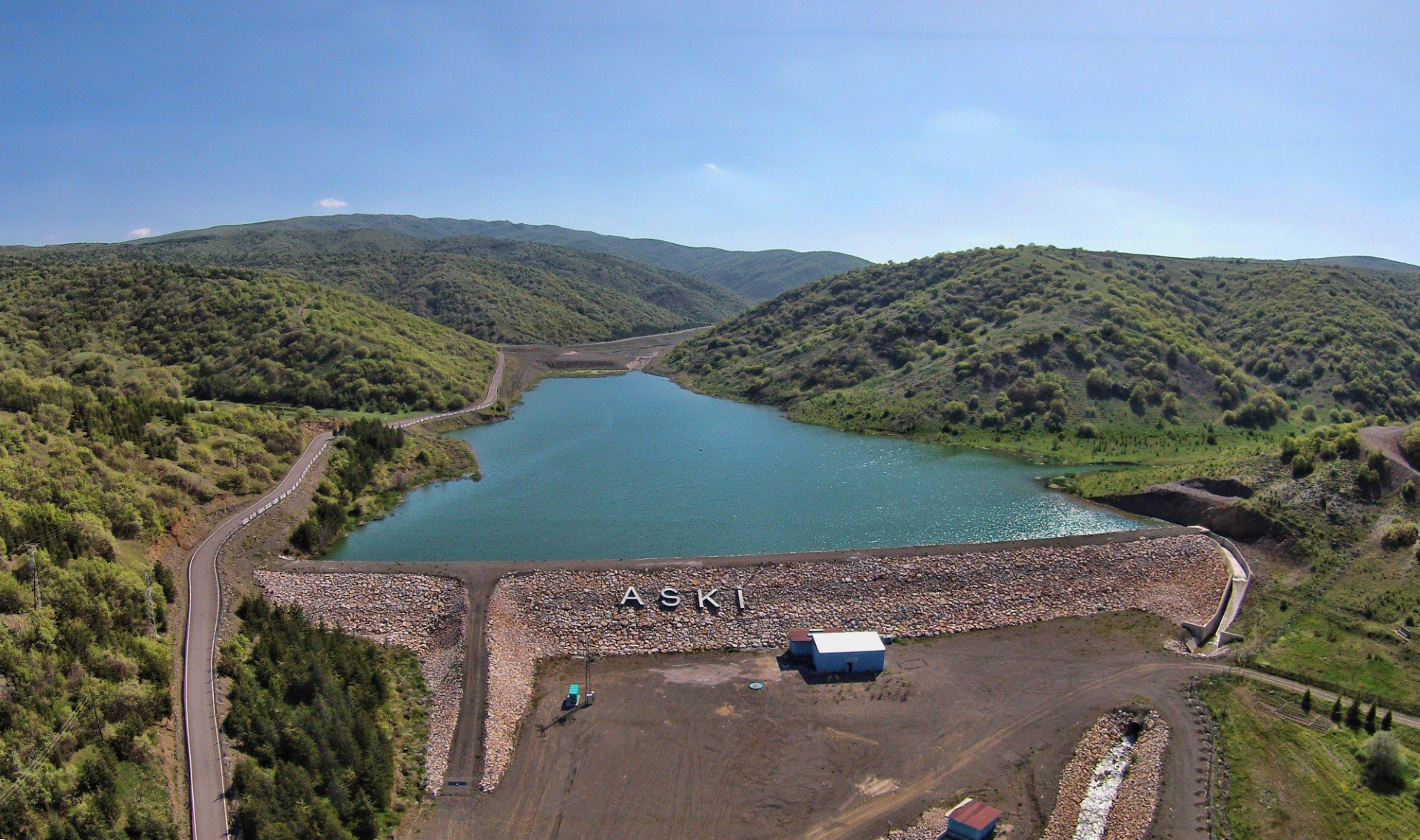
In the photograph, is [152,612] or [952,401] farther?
[952,401]

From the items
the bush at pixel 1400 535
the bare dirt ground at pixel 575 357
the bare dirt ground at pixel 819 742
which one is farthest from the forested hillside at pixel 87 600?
the bare dirt ground at pixel 575 357

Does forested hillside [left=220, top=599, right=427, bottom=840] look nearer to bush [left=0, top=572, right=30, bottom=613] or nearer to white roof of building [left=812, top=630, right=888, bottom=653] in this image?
bush [left=0, top=572, right=30, bottom=613]

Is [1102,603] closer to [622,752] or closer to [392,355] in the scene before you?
[622,752]

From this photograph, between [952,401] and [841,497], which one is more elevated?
[952,401]

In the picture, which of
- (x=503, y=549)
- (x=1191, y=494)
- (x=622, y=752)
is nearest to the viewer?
(x=622, y=752)

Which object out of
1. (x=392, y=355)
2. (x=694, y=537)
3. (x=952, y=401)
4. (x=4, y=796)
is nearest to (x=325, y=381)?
(x=392, y=355)

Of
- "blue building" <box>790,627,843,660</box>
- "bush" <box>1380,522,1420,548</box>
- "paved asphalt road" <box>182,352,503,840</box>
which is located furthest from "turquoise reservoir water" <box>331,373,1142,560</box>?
"bush" <box>1380,522,1420,548</box>

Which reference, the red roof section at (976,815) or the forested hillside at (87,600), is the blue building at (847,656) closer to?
the red roof section at (976,815)

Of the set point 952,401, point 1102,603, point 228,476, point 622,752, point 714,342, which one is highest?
point 714,342
